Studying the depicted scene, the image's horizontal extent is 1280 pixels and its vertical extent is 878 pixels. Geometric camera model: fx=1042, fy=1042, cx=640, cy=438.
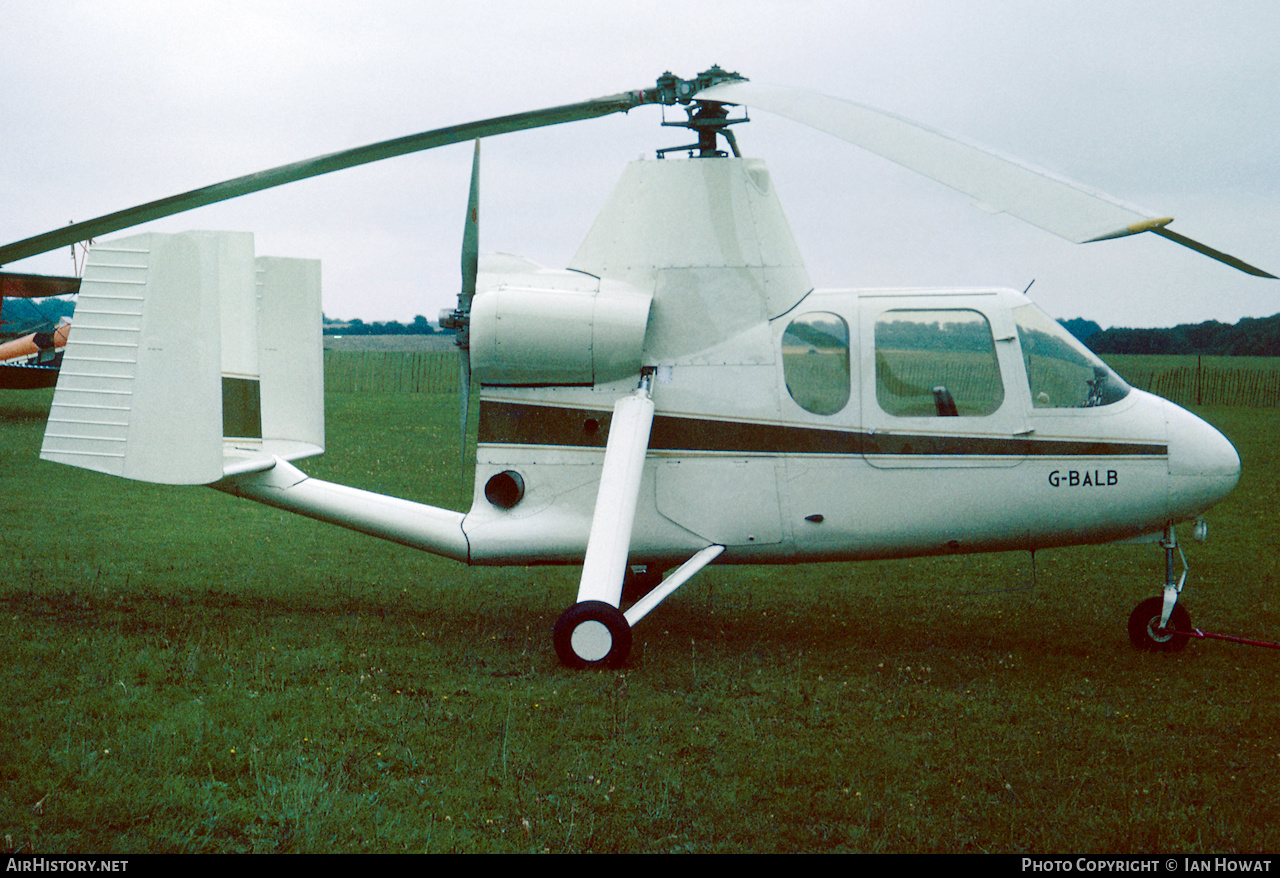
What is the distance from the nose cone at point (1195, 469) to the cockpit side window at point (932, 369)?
45.6 inches

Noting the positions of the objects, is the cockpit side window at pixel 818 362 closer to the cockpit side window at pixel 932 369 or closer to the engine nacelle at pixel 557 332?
the cockpit side window at pixel 932 369

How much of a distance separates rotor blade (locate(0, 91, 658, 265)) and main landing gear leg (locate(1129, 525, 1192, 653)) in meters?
4.63

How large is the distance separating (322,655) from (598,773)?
2594mm

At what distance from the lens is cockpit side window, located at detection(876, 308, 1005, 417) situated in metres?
6.74

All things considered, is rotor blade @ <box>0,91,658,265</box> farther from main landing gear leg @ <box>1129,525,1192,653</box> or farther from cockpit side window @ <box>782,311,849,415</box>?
main landing gear leg @ <box>1129,525,1192,653</box>

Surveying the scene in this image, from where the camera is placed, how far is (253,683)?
5934mm

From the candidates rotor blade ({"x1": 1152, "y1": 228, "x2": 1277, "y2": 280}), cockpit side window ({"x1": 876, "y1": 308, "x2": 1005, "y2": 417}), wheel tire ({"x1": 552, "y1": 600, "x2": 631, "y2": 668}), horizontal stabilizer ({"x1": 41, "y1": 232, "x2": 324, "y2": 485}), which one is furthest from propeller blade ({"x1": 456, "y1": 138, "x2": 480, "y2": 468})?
rotor blade ({"x1": 1152, "y1": 228, "x2": 1277, "y2": 280})

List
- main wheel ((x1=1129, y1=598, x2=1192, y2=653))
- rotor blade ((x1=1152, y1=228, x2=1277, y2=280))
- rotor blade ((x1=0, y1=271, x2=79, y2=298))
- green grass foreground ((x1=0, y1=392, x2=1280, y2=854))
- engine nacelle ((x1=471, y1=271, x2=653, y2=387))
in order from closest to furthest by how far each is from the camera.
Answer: green grass foreground ((x1=0, y1=392, x2=1280, y2=854)) → rotor blade ((x1=1152, y1=228, x2=1277, y2=280)) → engine nacelle ((x1=471, y1=271, x2=653, y2=387)) → main wheel ((x1=1129, y1=598, x2=1192, y2=653)) → rotor blade ((x1=0, y1=271, x2=79, y2=298))

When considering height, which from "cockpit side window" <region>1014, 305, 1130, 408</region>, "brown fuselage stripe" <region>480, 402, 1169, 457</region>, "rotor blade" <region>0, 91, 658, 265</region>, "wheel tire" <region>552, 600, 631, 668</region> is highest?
"rotor blade" <region>0, 91, 658, 265</region>

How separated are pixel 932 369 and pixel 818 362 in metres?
0.73

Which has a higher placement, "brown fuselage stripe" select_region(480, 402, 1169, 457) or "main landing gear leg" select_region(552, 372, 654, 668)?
"brown fuselage stripe" select_region(480, 402, 1169, 457)

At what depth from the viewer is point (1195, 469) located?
6.65 metres

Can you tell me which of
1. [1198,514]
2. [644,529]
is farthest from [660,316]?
[1198,514]

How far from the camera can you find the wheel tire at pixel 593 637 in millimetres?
5938
